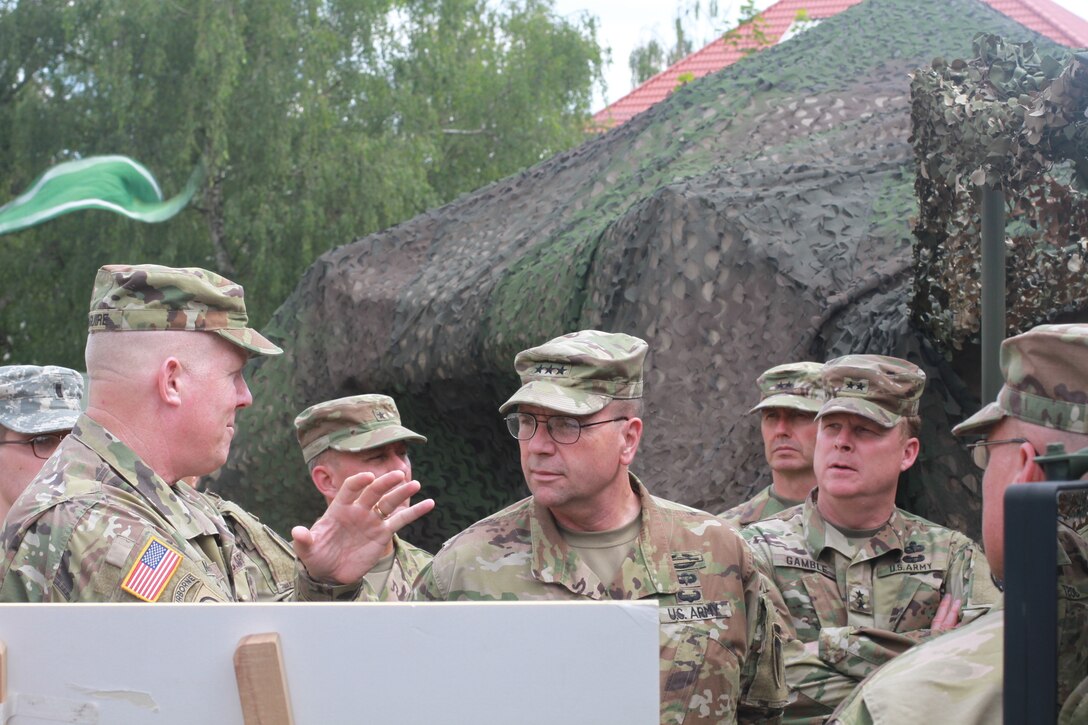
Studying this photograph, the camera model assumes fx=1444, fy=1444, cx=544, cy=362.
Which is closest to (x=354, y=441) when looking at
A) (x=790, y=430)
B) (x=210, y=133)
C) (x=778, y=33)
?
(x=790, y=430)

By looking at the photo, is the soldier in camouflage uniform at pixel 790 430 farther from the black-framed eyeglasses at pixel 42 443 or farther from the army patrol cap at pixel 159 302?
the army patrol cap at pixel 159 302

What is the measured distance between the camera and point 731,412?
257 inches

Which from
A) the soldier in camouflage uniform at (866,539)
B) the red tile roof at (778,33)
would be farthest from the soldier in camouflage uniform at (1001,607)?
the red tile roof at (778,33)

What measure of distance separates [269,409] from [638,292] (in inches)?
132

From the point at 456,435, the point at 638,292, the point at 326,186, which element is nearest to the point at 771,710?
the point at 638,292

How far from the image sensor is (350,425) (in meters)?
5.29

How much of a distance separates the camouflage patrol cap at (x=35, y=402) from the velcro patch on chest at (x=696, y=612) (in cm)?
189

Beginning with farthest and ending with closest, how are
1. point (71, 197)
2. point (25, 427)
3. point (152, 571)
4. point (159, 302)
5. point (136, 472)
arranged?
point (71, 197) < point (25, 427) < point (159, 302) < point (136, 472) < point (152, 571)

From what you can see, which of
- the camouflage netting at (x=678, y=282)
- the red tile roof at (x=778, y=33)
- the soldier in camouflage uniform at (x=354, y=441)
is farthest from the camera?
the red tile roof at (x=778, y=33)

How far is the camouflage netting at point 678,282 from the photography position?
639 cm

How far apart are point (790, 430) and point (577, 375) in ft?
5.88

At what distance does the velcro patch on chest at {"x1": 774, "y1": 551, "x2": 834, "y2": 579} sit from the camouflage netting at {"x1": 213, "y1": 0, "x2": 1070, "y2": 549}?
1.45 metres

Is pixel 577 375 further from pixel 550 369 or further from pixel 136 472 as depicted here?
pixel 136 472

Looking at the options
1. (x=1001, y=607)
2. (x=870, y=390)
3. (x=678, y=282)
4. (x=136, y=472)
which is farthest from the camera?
(x=678, y=282)
